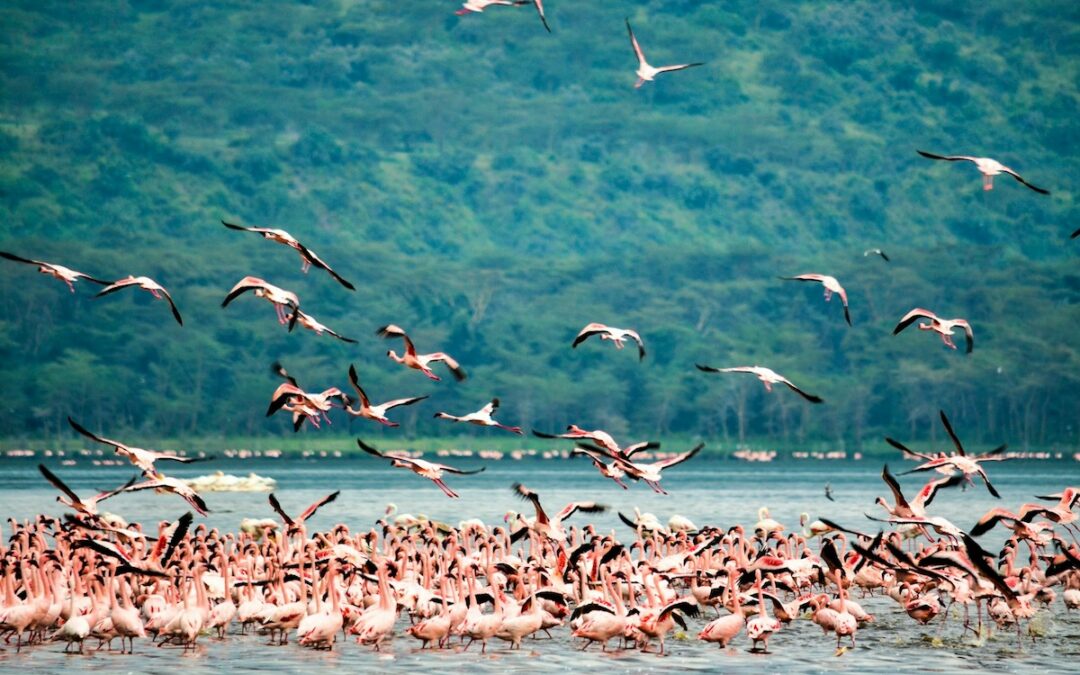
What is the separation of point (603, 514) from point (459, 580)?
36.6 m

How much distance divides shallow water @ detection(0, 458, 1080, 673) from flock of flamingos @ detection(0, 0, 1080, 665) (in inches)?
14.2

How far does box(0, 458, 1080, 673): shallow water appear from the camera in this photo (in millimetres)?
23219

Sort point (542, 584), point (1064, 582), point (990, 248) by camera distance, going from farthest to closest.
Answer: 1. point (990, 248)
2. point (1064, 582)
3. point (542, 584)

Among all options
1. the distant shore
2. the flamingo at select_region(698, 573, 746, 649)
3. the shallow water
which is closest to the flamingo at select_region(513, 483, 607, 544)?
the shallow water

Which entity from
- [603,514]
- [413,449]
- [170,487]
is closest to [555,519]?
[170,487]

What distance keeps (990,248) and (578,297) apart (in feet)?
135

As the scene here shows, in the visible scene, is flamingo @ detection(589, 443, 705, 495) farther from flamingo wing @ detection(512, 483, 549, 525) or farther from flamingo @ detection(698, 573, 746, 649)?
flamingo wing @ detection(512, 483, 549, 525)

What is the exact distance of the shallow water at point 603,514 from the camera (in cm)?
2322

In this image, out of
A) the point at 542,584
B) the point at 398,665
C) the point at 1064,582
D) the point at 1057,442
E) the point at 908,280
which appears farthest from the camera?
the point at 908,280

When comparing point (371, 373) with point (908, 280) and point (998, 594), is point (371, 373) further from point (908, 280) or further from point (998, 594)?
point (998, 594)

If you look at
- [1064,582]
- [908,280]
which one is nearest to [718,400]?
[908,280]

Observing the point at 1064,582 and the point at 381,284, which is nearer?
the point at 1064,582

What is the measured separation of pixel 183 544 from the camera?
28.8m

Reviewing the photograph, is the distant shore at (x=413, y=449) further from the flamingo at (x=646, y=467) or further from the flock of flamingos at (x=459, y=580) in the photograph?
the flamingo at (x=646, y=467)
